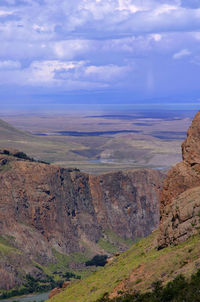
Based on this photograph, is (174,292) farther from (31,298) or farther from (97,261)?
(97,261)

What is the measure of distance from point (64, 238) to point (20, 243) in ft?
51.3

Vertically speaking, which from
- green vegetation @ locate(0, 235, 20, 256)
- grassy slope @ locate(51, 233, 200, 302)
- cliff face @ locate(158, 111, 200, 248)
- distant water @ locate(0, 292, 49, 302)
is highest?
cliff face @ locate(158, 111, 200, 248)

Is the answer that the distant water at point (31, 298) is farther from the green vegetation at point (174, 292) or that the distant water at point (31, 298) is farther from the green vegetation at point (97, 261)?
the green vegetation at point (174, 292)

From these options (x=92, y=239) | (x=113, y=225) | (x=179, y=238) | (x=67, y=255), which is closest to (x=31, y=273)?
(x=67, y=255)

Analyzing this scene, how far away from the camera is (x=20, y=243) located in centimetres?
15000

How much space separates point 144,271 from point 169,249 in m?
5.50

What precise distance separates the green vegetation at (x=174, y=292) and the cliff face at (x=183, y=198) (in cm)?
1012

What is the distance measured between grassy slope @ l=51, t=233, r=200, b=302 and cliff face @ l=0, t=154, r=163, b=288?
69.8 metres

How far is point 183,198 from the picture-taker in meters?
57.4

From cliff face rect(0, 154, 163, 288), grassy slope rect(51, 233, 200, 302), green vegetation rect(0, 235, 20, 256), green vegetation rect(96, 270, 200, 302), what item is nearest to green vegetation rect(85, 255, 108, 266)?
cliff face rect(0, 154, 163, 288)

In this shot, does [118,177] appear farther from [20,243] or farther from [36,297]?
[36,297]

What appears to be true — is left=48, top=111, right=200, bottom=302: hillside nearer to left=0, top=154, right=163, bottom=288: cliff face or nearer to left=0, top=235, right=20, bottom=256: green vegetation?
left=0, top=154, right=163, bottom=288: cliff face

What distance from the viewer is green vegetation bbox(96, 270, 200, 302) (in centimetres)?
3778

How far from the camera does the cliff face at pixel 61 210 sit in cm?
15062
